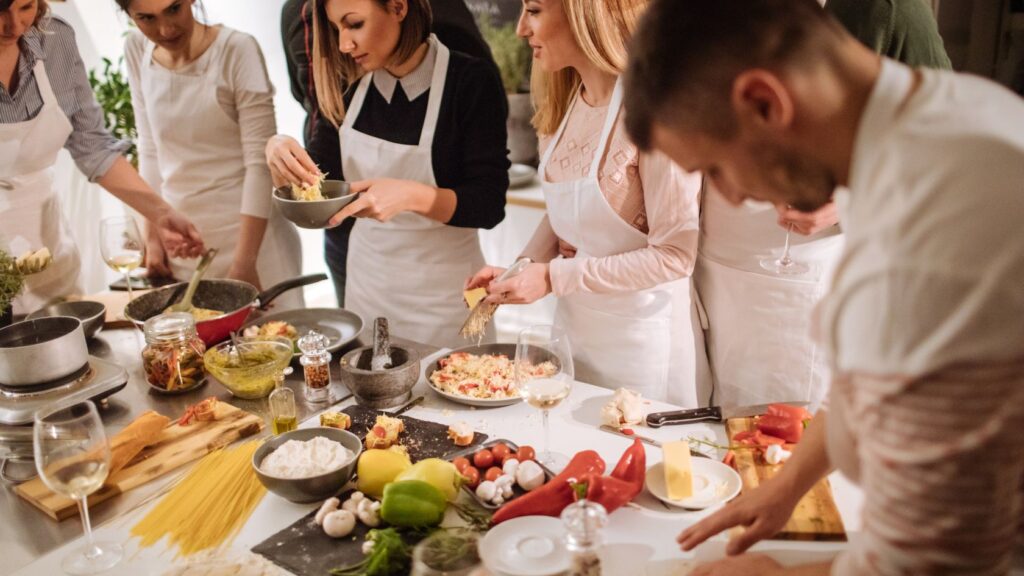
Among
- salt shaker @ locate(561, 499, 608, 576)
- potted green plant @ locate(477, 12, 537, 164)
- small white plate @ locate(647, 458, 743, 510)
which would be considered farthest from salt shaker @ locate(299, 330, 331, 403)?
potted green plant @ locate(477, 12, 537, 164)

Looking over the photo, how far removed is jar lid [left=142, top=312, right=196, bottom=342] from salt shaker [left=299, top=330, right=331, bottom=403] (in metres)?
0.30

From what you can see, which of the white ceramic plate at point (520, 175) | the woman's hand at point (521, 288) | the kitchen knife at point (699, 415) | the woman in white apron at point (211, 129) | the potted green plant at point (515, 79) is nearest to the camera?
the kitchen knife at point (699, 415)

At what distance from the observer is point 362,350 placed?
1.99m

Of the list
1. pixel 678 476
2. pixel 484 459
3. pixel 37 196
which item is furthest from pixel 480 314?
pixel 37 196

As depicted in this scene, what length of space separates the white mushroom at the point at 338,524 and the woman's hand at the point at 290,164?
1.16m

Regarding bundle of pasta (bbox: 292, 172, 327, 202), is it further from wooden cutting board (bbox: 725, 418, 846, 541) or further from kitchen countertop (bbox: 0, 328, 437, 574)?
wooden cutting board (bbox: 725, 418, 846, 541)

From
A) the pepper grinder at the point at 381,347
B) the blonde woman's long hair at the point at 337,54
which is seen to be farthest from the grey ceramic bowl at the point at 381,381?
the blonde woman's long hair at the point at 337,54

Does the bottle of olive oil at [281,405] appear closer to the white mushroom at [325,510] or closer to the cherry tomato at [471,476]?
the white mushroom at [325,510]

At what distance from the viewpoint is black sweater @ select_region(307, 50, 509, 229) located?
8.38 feet

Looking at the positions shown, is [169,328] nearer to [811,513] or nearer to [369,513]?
[369,513]

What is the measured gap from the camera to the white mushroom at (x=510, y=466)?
1.52m

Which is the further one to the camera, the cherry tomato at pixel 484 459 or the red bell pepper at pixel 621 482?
the cherry tomato at pixel 484 459

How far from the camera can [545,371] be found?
62.2 inches

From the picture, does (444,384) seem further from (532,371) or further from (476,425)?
(532,371)
